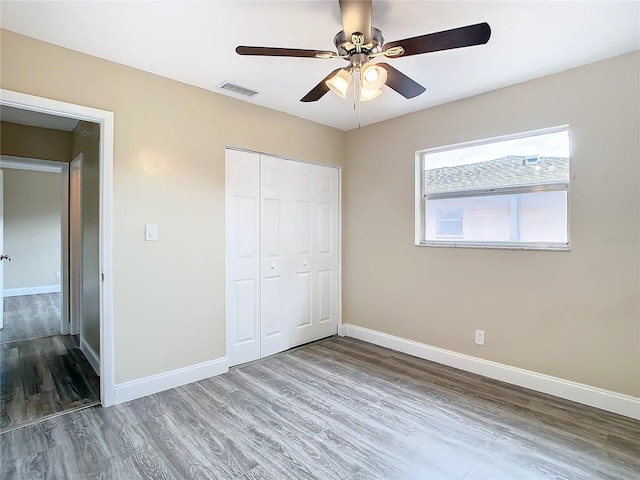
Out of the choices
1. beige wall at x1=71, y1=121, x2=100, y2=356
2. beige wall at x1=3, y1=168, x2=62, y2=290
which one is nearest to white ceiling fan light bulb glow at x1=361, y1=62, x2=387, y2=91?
beige wall at x1=71, y1=121, x2=100, y2=356

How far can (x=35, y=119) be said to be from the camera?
140 inches

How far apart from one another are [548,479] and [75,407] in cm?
301

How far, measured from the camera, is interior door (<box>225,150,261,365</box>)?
3174mm

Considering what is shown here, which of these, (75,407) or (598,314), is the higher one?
(598,314)

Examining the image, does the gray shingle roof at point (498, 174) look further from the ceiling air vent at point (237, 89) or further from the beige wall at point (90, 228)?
the beige wall at point (90, 228)

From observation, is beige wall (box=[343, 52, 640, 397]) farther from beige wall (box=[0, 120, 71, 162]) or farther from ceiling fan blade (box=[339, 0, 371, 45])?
beige wall (box=[0, 120, 71, 162])

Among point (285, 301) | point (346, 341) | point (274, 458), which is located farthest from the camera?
point (346, 341)

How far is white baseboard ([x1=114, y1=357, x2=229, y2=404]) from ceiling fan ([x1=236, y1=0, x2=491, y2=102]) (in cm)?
241

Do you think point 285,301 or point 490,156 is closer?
point 490,156

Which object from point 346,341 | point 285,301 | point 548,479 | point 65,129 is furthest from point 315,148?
point 548,479

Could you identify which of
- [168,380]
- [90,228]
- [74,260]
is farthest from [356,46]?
[74,260]

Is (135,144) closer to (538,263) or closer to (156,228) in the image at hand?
(156,228)

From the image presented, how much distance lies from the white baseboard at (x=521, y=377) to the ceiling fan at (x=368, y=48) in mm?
2364

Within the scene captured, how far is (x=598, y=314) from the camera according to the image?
8.00ft
